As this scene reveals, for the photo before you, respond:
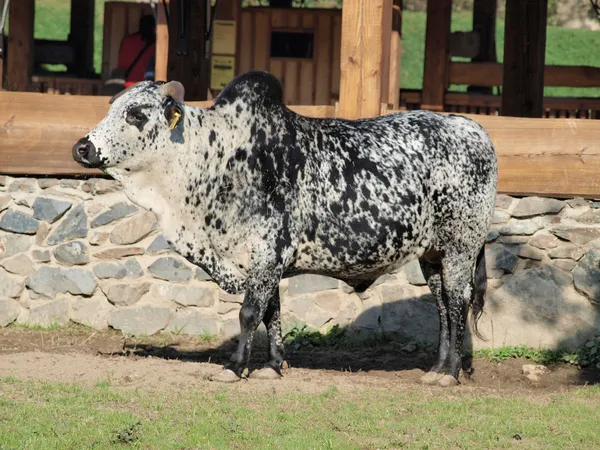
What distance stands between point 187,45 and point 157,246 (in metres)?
2.41

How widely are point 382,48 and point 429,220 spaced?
1.69 m

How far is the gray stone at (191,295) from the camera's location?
9.96 metres

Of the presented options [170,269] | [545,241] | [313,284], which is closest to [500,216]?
[545,241]

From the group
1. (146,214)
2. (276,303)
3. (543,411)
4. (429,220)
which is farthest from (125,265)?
(543,411)

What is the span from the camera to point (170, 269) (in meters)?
9.97

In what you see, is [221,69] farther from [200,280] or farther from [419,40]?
[419,40]

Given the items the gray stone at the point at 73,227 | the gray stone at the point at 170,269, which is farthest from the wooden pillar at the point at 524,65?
the gray stone at the point at 73,227

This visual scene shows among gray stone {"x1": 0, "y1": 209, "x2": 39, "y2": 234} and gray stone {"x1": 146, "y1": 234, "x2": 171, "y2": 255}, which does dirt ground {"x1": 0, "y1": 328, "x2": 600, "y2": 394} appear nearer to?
gray stone {"x1": 146, "y1": 234, "x2": 171, "y2": 255}

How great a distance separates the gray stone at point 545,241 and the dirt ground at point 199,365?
0.95 metres

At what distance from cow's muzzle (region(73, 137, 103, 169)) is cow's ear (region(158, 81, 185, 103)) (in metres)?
0.58

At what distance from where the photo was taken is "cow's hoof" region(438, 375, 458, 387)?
26.9 ft

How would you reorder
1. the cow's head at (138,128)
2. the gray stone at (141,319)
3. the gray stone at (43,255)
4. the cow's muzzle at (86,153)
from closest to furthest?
the cow's muzzle at (86,153) → the cow's head at (138,128) → the gray stone at (141,319) → the gray stone at (43,255)

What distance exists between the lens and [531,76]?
11.8 m

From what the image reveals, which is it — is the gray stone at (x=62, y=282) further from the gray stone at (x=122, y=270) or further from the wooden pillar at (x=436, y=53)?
the wooden pillar at (x=436, y=53)
